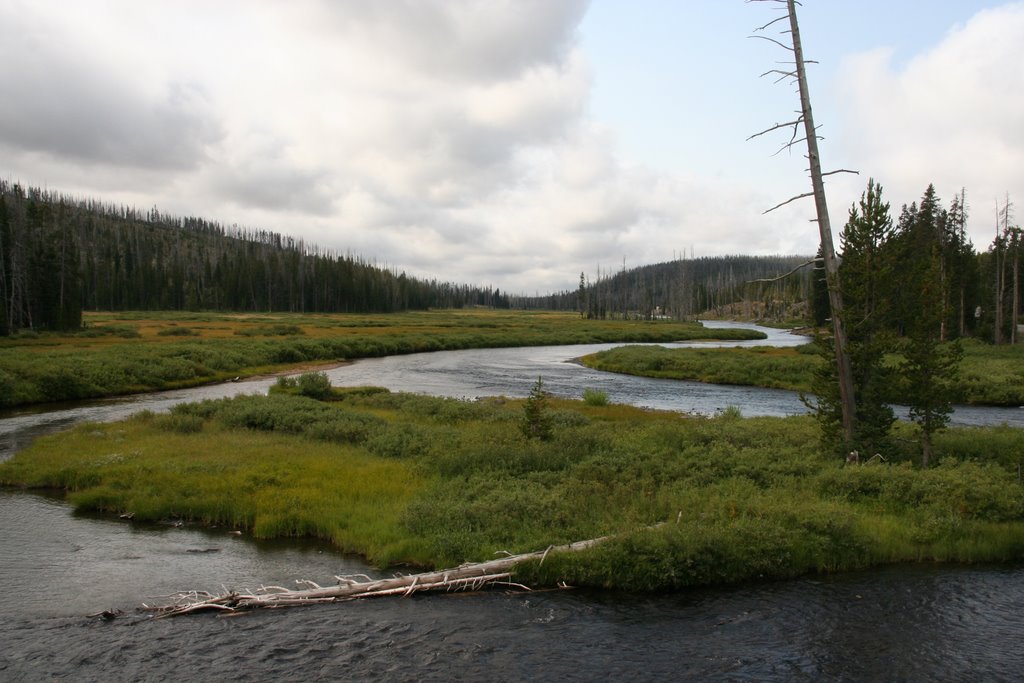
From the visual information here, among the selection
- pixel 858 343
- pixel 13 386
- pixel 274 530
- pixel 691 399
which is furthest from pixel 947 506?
pixel 13 386

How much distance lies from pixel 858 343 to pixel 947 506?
544cm

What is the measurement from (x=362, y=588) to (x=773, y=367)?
47.4 m

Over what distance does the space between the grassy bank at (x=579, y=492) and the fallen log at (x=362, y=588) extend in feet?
1.44

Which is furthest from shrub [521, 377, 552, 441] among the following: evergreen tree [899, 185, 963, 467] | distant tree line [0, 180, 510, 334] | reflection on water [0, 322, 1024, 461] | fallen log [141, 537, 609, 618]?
distant tree line [0, 180, 510, 334]

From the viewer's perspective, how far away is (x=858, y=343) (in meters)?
19.0

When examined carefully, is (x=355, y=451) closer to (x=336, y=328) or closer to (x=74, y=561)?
(x=74, y=561)

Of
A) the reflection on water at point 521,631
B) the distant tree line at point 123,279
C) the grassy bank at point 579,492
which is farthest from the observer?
the distant tree line at point 123,279

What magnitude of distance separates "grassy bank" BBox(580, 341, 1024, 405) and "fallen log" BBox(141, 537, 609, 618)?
3335cm

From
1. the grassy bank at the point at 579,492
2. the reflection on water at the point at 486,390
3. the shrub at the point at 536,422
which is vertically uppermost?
the shrub at the point at 536,422

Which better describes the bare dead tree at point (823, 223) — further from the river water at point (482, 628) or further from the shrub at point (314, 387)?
the shrub at point (314, 387)

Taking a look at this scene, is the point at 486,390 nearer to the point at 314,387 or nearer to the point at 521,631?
the point at 314,387

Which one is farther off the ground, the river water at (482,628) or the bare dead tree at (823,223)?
the bare dead tree at (823,223)

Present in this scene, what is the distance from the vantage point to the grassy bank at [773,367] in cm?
3919

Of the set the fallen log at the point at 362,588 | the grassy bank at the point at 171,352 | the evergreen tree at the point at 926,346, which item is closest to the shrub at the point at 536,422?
the fallen log at the point at 362,588
